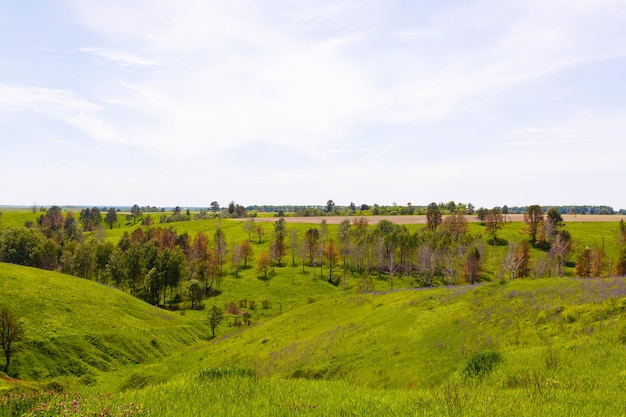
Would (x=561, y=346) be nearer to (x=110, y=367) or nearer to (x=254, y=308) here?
(x=110, y=367)

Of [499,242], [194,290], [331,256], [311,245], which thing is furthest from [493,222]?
[194,290]

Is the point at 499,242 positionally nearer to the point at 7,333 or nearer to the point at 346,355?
the point at 346,355

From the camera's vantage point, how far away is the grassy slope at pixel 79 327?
53.4 meters

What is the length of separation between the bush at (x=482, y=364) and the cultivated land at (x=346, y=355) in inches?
4.1

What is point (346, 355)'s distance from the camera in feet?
102

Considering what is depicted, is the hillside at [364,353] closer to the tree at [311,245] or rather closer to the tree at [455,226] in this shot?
the tree at [311,245]

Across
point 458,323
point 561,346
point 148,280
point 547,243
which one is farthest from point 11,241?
point 547,243

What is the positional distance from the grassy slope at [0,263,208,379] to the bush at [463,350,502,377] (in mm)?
58521

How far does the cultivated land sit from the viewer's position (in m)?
9.50

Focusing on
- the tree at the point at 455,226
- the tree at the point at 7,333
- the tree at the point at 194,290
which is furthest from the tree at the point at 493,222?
the tree at the point at 7,333

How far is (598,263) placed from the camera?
371 feet

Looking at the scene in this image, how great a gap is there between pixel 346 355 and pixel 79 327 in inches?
2175

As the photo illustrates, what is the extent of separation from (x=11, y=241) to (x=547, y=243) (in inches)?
8702

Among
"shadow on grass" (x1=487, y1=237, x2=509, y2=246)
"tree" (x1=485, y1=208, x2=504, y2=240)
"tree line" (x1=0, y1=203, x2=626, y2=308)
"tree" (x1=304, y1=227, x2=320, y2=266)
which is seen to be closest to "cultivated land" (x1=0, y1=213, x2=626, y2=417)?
"tree line" (x1=0, y1=203, x2=626, y2=308)
